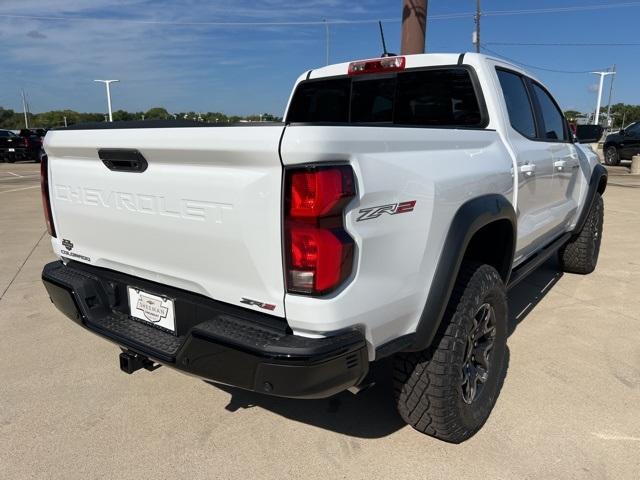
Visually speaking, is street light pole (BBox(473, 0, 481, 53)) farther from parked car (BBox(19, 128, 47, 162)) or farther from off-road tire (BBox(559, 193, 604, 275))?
off-road tire (BBox(559, 193, 604, 275))

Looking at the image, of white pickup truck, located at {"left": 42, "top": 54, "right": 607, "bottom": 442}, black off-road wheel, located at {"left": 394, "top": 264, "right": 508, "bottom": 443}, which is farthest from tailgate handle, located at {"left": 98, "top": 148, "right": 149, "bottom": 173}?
black off-road wheel, located at {"left": 394, "top": 264, "right": 508, "bottom": 443}

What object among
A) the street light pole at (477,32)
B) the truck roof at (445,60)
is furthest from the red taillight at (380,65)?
the street light pole at (477,32)

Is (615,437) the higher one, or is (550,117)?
(550,117)

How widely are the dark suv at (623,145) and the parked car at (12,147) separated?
23.8 m

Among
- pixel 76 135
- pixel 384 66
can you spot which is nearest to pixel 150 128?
pixel 76 135

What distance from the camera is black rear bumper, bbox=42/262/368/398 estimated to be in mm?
1746

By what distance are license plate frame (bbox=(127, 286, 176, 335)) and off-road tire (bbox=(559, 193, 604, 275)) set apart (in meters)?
4.26

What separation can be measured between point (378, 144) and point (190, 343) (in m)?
1.02

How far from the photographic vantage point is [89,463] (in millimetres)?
2369

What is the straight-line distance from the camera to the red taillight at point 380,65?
3.39 m

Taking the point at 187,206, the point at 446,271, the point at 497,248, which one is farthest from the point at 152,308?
the point at 497,248

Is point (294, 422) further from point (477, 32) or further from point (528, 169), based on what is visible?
point (477, 32)

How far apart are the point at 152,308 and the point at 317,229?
1.00 metres

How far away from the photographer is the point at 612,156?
1950cm
